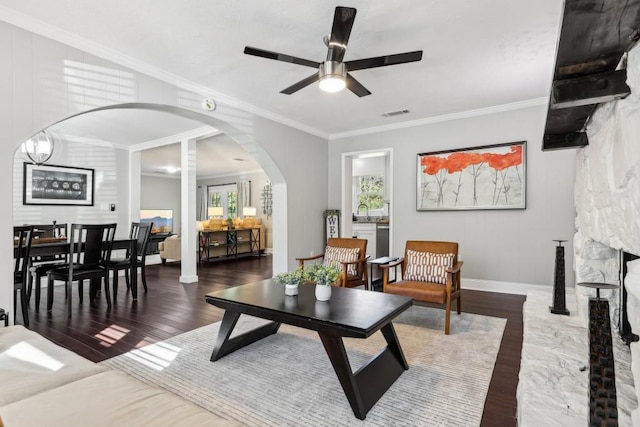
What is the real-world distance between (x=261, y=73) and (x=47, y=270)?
338 cm

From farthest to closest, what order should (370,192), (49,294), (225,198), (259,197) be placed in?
(225,198) → (259,197) → (370,192) → (49,294)

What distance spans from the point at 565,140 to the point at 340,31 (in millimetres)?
1870

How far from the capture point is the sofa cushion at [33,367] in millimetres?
1378

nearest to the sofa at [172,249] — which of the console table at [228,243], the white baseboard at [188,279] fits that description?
the console table at [228,243]

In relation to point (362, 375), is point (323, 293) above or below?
above

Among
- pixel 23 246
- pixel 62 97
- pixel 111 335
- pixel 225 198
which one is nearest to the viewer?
pixel 62 97

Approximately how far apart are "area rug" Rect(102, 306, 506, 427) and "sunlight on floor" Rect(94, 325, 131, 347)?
385 mm

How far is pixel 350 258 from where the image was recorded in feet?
13.6

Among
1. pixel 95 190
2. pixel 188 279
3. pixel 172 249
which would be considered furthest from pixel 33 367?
pixel 172 249

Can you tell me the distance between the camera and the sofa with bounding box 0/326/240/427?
1165 millimetres

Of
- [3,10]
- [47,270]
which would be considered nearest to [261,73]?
[3,10]

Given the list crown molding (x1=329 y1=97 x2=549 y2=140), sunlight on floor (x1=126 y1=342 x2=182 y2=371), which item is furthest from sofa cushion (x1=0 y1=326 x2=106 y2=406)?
crown molding (x1=329 y1=97 x2=549 y2=140)

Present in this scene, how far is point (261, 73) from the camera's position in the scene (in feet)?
11.7

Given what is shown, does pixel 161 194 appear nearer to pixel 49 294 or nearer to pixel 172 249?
pixel 172 249
